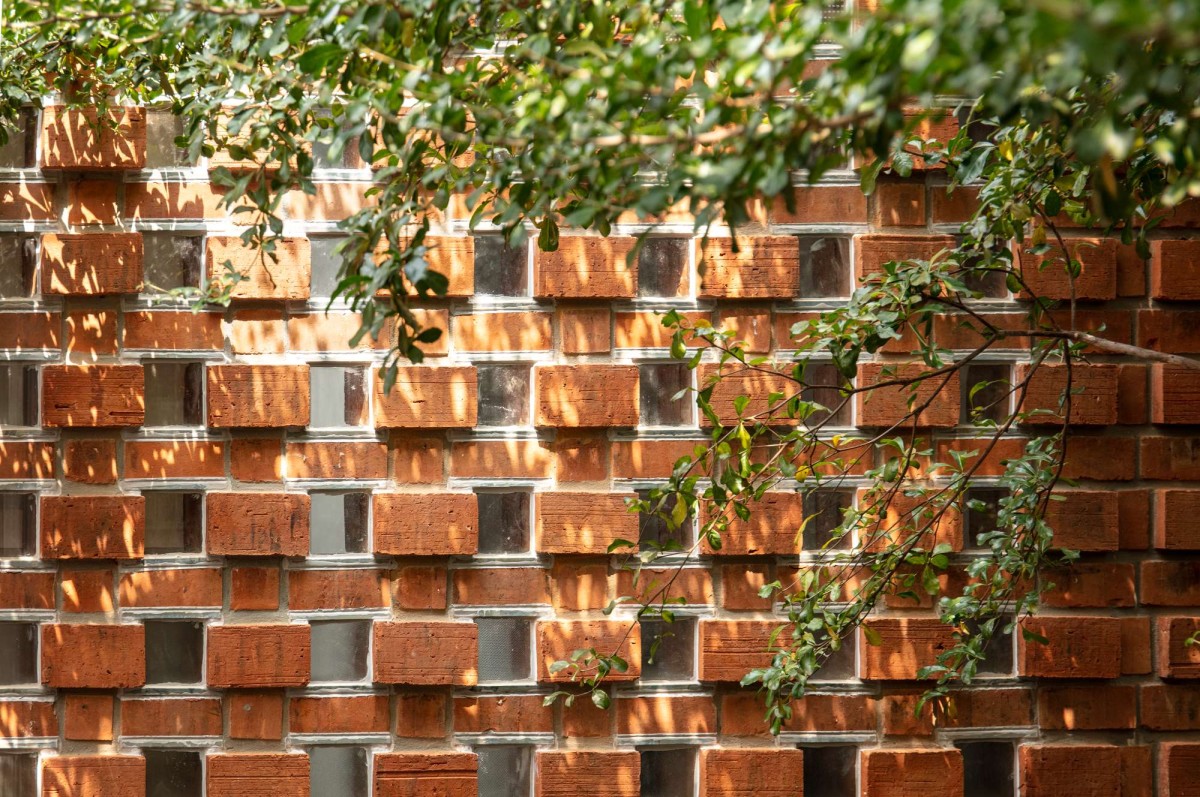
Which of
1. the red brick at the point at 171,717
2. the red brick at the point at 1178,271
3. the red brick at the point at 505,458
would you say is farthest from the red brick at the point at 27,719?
the red brick at the point at 1178,271

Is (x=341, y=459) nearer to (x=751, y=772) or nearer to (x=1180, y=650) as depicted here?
(x=751, y=772)

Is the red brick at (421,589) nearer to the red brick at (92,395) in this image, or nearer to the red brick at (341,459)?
the red brick at (341,459)

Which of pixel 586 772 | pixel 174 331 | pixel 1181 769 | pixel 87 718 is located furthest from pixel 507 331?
pixel 1181 769

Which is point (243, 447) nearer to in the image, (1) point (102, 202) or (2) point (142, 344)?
(2) point (142, 344)

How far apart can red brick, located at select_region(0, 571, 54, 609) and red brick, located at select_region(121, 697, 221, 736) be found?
223 millimetres

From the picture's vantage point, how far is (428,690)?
6.11 ft

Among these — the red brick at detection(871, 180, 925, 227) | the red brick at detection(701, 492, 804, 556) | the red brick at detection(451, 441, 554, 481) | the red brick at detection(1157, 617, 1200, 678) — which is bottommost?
the red brick at detection(1157, 617, 1200, 678)

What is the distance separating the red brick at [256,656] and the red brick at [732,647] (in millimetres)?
694

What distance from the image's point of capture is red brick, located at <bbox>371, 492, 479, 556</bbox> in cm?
184

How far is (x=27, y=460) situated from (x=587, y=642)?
1.02m

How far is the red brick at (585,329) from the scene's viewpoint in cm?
187

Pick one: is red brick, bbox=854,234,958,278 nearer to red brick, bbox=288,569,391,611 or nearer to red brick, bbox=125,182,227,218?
red brick, bbox=288,569,391,611

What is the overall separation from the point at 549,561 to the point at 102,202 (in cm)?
100

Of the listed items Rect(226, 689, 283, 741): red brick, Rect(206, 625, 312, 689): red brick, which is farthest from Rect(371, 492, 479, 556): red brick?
Rect(226, 689, 283, 741): red brick
